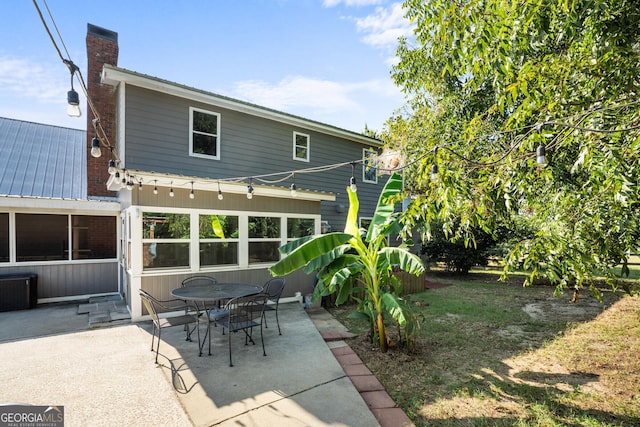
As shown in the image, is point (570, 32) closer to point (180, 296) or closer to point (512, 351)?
point (512, 351)


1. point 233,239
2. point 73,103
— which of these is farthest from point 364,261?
point 73,103

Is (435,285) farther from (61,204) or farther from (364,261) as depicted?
(61,204)

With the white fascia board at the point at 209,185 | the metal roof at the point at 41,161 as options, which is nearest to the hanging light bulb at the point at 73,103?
the white fascia board at the point at 209,185

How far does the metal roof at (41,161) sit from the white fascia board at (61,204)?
0.71 meters

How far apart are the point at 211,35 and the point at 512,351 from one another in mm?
9144

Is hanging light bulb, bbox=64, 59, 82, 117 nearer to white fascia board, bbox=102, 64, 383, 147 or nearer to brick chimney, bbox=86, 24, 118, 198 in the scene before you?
white fascia board, bbox=102, 64, 383, 147

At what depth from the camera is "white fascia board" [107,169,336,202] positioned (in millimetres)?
6805

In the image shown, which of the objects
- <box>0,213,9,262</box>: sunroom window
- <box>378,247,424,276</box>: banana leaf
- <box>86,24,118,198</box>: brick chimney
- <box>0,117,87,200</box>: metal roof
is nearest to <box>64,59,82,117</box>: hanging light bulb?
<box>378,247,424,276</box>: banana leaf

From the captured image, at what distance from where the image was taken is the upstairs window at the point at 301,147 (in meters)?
11.9

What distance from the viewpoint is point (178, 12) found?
260 inches

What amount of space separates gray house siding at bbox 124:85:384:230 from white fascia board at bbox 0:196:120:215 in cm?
164

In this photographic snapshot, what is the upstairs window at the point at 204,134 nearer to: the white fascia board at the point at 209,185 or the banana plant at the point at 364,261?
the white fascia board at the point at 209,185

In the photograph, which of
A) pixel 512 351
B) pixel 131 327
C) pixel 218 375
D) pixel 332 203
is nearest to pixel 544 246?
pixel 512 351

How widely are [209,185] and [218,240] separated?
1430 mm
